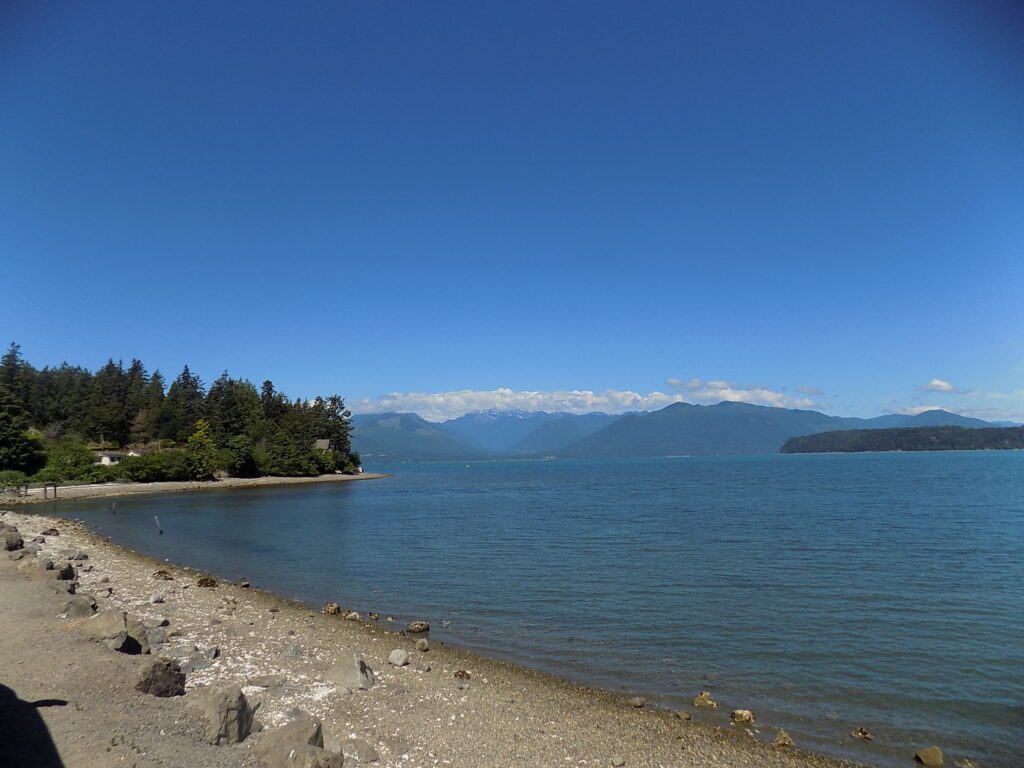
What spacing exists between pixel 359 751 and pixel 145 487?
93.5 meters

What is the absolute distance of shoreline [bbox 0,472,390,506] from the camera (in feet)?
223

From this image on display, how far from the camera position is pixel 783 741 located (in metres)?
10.6

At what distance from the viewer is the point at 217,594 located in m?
20.9

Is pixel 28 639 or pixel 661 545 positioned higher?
pixel 28 639

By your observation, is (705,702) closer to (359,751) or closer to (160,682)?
(359,751)

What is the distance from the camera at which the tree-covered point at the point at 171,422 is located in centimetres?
10175

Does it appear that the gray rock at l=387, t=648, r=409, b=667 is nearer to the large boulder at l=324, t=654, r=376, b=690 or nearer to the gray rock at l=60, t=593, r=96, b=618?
the large boulder at l=324, t=654, r=376, b=690

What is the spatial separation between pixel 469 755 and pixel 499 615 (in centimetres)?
1004

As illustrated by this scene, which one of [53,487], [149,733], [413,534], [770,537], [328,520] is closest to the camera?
[149,733]

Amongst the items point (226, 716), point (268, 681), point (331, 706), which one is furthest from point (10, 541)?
point (226, 716)

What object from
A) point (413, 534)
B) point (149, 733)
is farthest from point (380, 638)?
point (413, 534)

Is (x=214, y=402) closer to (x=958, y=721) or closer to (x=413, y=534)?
(x=413, y=534)

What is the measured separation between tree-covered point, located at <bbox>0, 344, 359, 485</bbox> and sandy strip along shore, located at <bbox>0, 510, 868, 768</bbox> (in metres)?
94.0

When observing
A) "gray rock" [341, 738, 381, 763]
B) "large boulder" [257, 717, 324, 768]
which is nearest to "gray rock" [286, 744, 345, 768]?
"large boulder" [257, 717, 324, 768]
